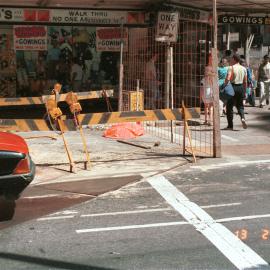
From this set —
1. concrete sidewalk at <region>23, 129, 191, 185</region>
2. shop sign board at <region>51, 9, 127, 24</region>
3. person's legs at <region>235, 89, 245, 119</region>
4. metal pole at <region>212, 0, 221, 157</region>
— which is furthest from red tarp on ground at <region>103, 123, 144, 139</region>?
shop sign board at <region>51, 9, 127, 24</region>

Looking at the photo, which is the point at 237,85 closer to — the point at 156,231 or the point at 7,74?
the point at 156,231

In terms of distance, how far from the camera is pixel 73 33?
19750mm

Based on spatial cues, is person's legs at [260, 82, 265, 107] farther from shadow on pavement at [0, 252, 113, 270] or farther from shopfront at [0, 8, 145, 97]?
shadow on pavement at [0, 252, 113, 270]

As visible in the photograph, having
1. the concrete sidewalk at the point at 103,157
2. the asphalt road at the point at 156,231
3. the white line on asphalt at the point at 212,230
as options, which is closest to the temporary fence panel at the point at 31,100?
the concrete sidewalk at the point at 103,157

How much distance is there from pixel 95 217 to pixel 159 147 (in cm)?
495

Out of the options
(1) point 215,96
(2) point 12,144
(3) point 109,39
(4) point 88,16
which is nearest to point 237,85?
(1) point 215,96

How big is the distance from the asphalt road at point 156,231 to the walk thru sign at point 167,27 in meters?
5.81

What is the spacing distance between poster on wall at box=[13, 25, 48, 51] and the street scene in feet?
0.11

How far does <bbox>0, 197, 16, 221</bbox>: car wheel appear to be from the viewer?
21.3 ft

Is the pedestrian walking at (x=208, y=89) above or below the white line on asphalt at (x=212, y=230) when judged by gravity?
above

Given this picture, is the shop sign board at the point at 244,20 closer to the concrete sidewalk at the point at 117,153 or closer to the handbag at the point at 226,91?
the handbag at the point at 226,91

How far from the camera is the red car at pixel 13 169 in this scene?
5.98 m

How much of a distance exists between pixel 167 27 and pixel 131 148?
12.4 ft

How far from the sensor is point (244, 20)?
1800 centimetres
